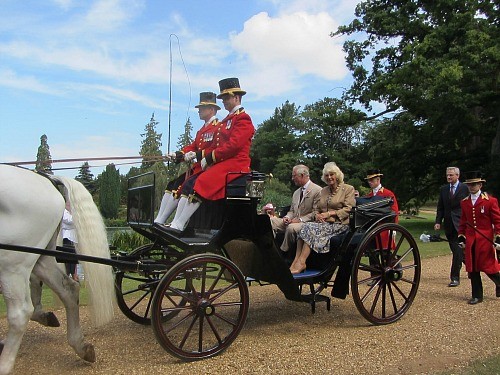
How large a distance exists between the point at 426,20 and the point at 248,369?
20.2m

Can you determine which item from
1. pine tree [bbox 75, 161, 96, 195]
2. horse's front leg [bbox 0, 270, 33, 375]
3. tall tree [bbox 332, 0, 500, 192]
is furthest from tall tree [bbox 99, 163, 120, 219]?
horse's front leg [bbox 0, 270, 33, 375]

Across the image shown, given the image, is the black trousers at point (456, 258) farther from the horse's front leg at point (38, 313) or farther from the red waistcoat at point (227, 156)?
the horse's front leg at point (38, 313)

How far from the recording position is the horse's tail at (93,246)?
163 inches

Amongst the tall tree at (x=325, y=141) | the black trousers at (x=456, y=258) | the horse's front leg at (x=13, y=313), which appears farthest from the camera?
the tall tree at (x=325, y=141)

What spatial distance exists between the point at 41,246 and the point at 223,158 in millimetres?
1721

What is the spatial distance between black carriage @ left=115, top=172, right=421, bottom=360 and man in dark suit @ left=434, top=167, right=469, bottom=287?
8.00 feet

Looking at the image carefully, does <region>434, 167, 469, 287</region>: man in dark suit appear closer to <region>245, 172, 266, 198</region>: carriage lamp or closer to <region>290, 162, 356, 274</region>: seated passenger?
<region>290, 162, 356, 274</region>: seated passenger

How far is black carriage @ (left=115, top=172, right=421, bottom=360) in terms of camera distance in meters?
4.28

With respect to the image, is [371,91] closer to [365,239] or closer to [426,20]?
[426,20]

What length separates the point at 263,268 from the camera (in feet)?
16.0

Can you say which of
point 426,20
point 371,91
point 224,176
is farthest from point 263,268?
point 426,20

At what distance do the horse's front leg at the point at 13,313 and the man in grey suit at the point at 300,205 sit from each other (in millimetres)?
2726

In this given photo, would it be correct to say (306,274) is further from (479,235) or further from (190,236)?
(479,235)

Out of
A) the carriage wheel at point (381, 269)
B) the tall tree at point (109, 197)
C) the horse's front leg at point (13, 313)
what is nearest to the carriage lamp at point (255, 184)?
the carriage wheel at point (381, 269)
